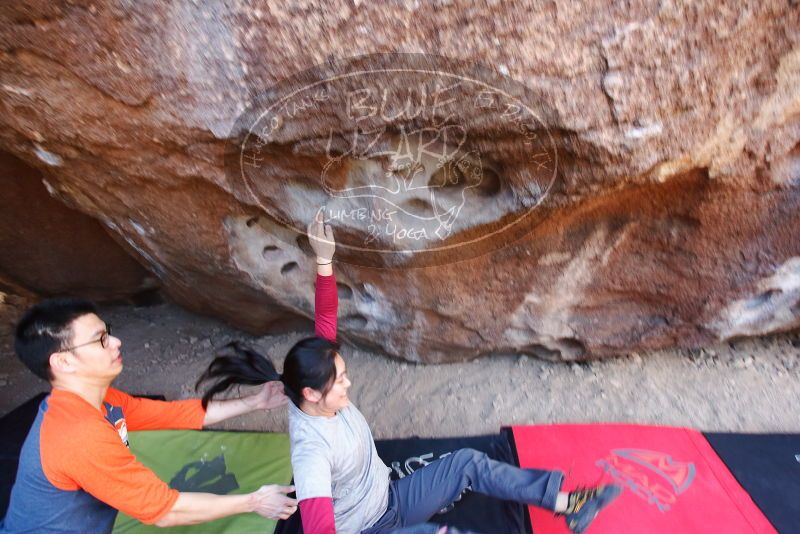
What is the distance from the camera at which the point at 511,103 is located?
1.32m

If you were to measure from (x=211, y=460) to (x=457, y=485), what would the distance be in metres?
1.04

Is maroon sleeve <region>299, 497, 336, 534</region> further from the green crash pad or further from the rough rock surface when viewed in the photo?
the rough rock surface

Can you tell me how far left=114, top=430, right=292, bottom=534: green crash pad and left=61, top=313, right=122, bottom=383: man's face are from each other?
829 millimetres

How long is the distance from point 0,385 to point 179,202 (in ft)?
6.49

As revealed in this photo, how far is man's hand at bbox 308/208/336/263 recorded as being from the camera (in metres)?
1.58

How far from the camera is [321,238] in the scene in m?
1.64

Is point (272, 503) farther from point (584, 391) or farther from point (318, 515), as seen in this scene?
point (584, 391)

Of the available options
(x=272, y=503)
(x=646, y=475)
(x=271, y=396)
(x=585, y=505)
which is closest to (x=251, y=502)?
(x=272, y=503)

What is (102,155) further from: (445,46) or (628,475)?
(628,475)

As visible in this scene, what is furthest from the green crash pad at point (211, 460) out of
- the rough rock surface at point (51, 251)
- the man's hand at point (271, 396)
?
the rough rock surface at point (51, 251)

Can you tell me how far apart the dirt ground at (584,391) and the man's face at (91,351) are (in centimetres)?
125

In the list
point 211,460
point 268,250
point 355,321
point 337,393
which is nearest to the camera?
point 337,393

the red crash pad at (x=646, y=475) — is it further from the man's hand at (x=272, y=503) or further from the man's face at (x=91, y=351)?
the man's face at (x=91, y=351)

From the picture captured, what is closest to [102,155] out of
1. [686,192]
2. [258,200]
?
[258,200]
